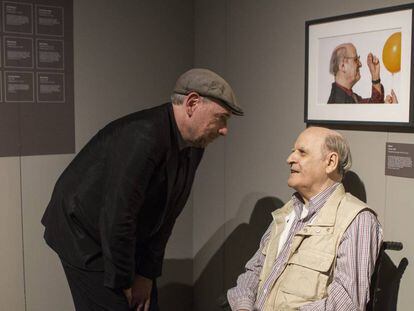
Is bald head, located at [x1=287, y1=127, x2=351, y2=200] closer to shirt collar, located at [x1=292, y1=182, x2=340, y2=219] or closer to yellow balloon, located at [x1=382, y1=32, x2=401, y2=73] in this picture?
shirt collar, located at [x1=292, y1=182, x2=340, y2=219]

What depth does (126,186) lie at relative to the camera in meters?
1.84

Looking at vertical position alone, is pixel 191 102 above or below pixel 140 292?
above

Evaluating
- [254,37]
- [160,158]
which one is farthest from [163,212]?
[254,37]

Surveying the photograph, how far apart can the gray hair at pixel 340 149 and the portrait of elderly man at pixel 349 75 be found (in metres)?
0.24

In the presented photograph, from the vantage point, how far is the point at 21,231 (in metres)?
2.59

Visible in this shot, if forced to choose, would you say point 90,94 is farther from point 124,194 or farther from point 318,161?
point 318,161

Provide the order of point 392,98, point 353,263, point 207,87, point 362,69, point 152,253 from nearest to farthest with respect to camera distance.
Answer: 1. point 353,263
2. point 207,87
3. point 392,98
4. point 362,69
5. point 152,253

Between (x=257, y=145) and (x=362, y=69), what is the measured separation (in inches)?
29.4

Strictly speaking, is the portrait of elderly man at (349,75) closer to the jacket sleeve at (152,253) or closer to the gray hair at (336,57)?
the gray hair at (336,57)

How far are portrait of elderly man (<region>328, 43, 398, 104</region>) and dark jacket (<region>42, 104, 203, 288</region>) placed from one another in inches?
26.4

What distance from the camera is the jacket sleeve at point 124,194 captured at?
1842 millimetres

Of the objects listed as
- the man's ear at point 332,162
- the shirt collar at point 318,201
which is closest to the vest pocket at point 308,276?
the shirt collar at point 318,201

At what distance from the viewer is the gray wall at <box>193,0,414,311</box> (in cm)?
210

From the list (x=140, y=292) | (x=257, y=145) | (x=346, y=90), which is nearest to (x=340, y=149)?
(x=346, y=90)
